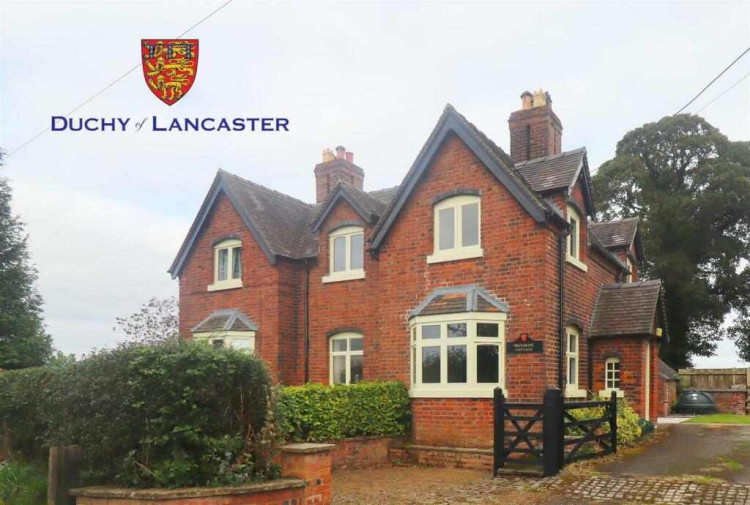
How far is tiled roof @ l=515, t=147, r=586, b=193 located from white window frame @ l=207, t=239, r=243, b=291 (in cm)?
890

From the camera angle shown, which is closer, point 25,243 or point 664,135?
point 25,243

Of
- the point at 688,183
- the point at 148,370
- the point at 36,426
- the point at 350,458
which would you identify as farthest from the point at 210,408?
the point at 688,183

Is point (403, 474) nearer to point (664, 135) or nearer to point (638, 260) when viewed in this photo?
point (638, 260)

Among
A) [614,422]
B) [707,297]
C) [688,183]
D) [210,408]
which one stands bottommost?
[614,422]

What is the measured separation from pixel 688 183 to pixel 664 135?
321cm

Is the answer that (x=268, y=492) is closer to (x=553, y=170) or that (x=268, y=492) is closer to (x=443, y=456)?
(x=443, y=456)

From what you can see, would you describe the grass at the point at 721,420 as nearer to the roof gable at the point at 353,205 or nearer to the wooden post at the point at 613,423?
the wooden post at the point at 613,423

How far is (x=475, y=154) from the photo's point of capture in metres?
15.9

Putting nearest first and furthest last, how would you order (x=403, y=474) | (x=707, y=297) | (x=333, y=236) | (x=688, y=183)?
(x=403, y=474) → (x=333, y=236) → (x=707, y=297) → (x=688, y=183)

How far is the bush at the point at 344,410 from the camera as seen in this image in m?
12.4

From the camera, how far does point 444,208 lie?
53.9ft

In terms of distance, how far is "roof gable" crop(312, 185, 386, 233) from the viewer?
1905cm

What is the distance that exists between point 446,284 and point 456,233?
1.22 meters

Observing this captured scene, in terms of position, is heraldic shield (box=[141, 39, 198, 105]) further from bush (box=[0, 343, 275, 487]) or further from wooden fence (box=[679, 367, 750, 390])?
wooden fence (box=[679, 367, 750, 390])
